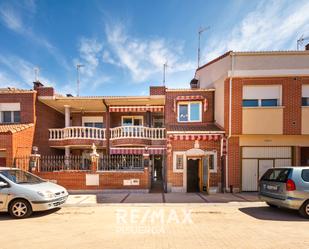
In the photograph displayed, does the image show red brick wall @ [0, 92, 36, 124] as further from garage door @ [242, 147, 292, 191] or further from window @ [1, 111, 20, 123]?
garage door @ [242, 147, 292, 191]

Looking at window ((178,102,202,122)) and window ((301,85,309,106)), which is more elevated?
window ((301,85,309,106))

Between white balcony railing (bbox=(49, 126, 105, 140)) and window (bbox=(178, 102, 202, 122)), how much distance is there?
20.8ft

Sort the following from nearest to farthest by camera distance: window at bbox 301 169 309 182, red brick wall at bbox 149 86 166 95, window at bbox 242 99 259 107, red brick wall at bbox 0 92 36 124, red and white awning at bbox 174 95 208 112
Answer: window at bbox 301 169 309 182 < window at bbox 242 99 259 107 < red and white awning at bbox 174 95 208 112 < red brick wall at bbox 0 92 36 124 < red brick wall at bbox 149 86 166 95

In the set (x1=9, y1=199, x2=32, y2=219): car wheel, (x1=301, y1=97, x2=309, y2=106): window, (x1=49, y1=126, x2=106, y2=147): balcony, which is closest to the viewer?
(x1=9, y1=199, x2=32, y2=219): car wheel

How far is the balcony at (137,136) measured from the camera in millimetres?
14699

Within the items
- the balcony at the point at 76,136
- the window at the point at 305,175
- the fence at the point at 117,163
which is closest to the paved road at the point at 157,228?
the window at the point at 305,175

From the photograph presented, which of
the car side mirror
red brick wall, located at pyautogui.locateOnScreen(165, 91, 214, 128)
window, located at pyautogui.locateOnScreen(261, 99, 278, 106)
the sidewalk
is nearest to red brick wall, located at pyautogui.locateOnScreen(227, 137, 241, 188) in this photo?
the sidewalk

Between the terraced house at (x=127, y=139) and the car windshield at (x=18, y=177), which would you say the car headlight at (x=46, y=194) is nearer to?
the car windshield at (x=18, y=177)

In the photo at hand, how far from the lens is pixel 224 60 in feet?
40.5

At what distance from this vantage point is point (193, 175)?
12.5m

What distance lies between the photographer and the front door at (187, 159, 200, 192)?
12.4m

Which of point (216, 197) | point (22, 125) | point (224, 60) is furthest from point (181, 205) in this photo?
point (22, 125)

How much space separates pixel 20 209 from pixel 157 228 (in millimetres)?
4831

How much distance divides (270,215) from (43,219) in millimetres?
7991
